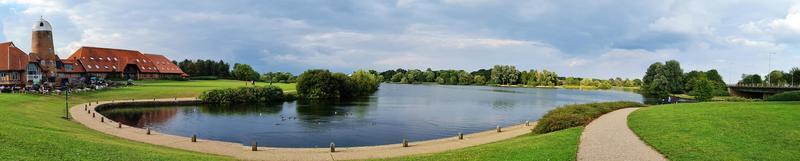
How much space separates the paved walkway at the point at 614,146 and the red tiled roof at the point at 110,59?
329ft

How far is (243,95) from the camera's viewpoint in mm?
78062

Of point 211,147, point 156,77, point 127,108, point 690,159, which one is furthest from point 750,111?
point 156,77

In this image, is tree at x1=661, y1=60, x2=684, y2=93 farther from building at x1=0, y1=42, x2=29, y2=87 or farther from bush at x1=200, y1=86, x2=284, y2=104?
building at x1=0, y1=42, x2=29, y2=87

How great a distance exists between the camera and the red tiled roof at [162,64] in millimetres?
119875

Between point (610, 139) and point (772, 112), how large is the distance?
44.3ft

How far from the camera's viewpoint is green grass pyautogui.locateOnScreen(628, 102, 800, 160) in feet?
55.1

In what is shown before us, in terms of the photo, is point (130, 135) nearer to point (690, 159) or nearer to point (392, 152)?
point (392, 152)

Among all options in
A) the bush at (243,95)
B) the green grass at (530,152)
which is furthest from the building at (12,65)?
the green grass at (530,152)

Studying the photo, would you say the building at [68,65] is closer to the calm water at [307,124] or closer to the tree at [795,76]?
the calm water at [307,124]

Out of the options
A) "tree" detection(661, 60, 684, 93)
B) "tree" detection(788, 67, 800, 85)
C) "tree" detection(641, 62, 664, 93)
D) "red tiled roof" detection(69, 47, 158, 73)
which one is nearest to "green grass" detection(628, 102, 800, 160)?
"red tiled roof" detection(69, 47, 158, 73)

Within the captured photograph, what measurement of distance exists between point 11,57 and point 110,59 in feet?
127

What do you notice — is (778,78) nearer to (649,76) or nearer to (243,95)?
(649,76)

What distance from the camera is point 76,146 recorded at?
19.0 metres

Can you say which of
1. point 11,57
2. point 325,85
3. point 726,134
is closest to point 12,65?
point 11,57
